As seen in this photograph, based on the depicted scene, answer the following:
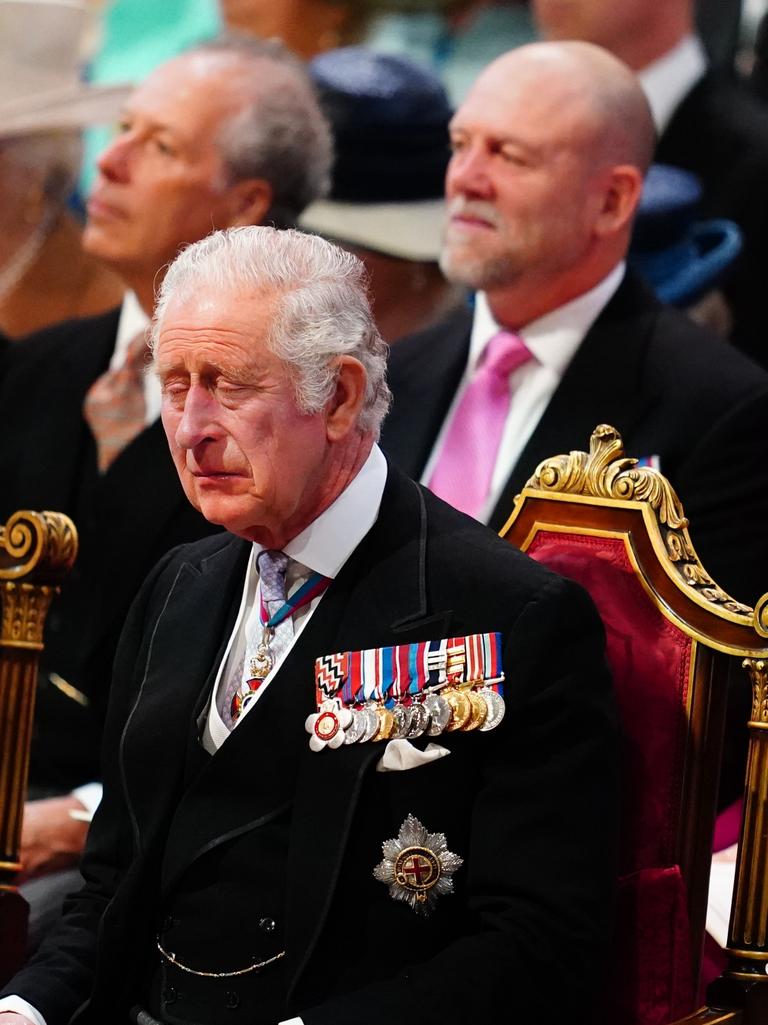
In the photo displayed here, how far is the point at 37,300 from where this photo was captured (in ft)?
15.4

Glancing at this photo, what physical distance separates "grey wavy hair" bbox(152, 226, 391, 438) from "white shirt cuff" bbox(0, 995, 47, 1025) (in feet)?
2.42

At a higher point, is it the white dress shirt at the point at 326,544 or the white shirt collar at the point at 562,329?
the white shirt collar at the point at 562,329

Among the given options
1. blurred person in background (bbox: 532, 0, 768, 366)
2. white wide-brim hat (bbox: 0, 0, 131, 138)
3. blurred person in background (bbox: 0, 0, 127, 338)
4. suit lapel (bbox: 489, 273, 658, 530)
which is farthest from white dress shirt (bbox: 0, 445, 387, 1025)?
white wide-brim hat (bbox: 0, 0, 131, 138)

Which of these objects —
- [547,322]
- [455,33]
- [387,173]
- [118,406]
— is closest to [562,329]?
[547,322]

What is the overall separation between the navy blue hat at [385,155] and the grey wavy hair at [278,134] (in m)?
0.21

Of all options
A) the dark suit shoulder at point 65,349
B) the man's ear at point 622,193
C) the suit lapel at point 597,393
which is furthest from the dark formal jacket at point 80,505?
the man's ear at point 622,193

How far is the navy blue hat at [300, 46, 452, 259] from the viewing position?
3.79m

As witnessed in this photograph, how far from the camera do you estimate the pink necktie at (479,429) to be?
2.90 meters

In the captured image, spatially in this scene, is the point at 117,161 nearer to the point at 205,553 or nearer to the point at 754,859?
the point at 205,553

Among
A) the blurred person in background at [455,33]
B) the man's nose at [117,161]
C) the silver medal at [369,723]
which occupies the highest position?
the blurred person in background at [455,33]

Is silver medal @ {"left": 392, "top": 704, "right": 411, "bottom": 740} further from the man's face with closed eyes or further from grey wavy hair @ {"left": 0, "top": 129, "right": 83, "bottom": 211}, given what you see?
grey wavy hair @ {"left": 0, "top": 129, "right": 83, "bottom": 211}

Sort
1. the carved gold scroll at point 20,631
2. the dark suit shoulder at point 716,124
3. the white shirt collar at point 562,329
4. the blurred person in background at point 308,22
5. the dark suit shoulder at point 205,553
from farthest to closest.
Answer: the blurred person in background at point 308,22
the dark suit shoulder at point 716,124
the white shirt collar at point 562,329
the carved gold scroll at point 20,631
the dark suit shoulder at point 205,553

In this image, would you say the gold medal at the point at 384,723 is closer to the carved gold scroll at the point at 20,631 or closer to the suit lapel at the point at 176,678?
the suit lapel at the point at 176,678

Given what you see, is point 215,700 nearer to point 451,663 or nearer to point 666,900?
point 451,663
